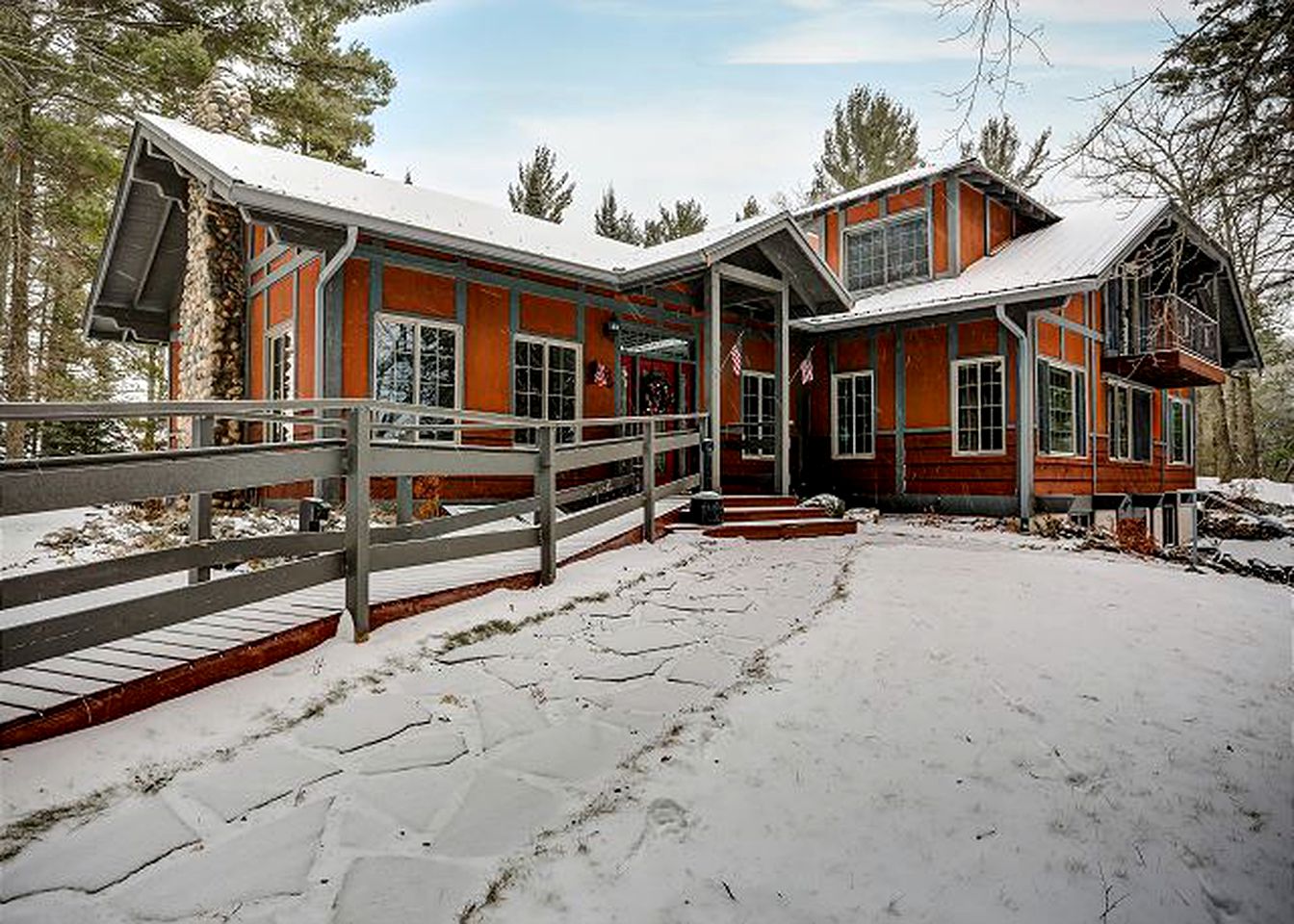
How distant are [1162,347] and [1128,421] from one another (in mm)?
2288

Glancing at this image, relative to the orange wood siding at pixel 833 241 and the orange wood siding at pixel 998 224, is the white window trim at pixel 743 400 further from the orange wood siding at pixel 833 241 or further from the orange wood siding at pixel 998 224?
the orange wood siding at pixel 998 224

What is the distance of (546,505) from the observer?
191 inches

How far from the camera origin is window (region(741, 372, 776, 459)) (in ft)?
40.1

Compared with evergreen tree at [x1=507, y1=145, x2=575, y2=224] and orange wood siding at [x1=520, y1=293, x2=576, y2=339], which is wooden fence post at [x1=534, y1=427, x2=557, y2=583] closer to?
orange wood siding at [x1=520, y1=293, x2=576, y2=339]

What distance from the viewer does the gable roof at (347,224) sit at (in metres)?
7.23

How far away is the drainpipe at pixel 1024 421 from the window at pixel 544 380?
674cm

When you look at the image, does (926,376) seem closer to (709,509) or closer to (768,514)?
(768,514)

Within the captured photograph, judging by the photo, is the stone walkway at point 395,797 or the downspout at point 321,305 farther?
the downspout at point 321,305

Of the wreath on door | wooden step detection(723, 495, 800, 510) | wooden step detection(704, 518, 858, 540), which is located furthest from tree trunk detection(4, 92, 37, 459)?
wooden step detection(704, 518, 858, 540)

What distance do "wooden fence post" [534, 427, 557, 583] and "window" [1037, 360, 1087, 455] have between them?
932cm

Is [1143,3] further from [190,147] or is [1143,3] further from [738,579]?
[190,147]

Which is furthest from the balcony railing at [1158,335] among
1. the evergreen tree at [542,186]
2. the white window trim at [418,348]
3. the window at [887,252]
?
the evergreen tree at [542,186]

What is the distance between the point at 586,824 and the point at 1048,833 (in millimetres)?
1376

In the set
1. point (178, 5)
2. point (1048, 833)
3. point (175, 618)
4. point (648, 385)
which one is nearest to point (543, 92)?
point (178, 5)
